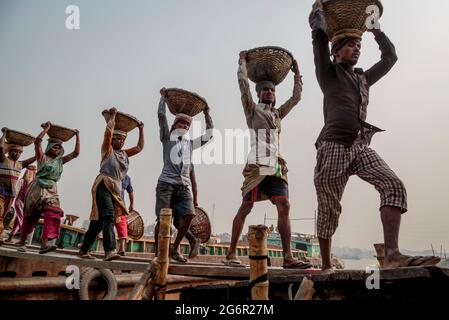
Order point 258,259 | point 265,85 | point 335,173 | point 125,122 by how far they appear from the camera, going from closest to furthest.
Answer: point 258,259 → point 335,173 → point 265,85 → point 125,122

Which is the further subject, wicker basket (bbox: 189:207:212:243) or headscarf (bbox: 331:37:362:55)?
wicker basket (bbox: 189:207:212:243)

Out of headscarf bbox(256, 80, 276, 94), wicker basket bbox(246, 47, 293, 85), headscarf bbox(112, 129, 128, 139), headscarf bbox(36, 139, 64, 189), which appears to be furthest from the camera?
headscarf bbox(36, 139, 64, 189)

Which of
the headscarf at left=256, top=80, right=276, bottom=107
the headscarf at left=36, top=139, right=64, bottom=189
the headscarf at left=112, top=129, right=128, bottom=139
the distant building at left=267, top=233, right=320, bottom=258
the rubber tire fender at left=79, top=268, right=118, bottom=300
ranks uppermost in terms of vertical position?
the headscarf at left=256, top=80, right=276, bottom=107

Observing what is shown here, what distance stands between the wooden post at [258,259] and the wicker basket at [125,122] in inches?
138

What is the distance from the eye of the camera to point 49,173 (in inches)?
218

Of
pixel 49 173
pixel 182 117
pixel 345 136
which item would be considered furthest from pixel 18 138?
pixel 345 136

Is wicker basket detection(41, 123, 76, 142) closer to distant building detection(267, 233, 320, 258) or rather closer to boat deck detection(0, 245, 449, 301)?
boat deck detection(0, 245, 449, 301)

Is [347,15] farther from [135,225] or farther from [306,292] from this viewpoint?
[135,225]

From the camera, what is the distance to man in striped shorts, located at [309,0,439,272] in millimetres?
2462

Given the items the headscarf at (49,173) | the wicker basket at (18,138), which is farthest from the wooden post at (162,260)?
the wicker basket at (18,138)

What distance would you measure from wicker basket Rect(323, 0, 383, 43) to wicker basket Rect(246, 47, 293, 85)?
3.52 ft

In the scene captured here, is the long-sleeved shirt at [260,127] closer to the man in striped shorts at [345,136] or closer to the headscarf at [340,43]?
the man in striped shorts at [345,136]

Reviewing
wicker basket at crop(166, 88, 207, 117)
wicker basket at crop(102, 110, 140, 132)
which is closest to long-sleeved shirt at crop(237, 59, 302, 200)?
wicker basket at crop(166, 88, 207, 117)

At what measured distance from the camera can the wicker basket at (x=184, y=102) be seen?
15.5 feet
